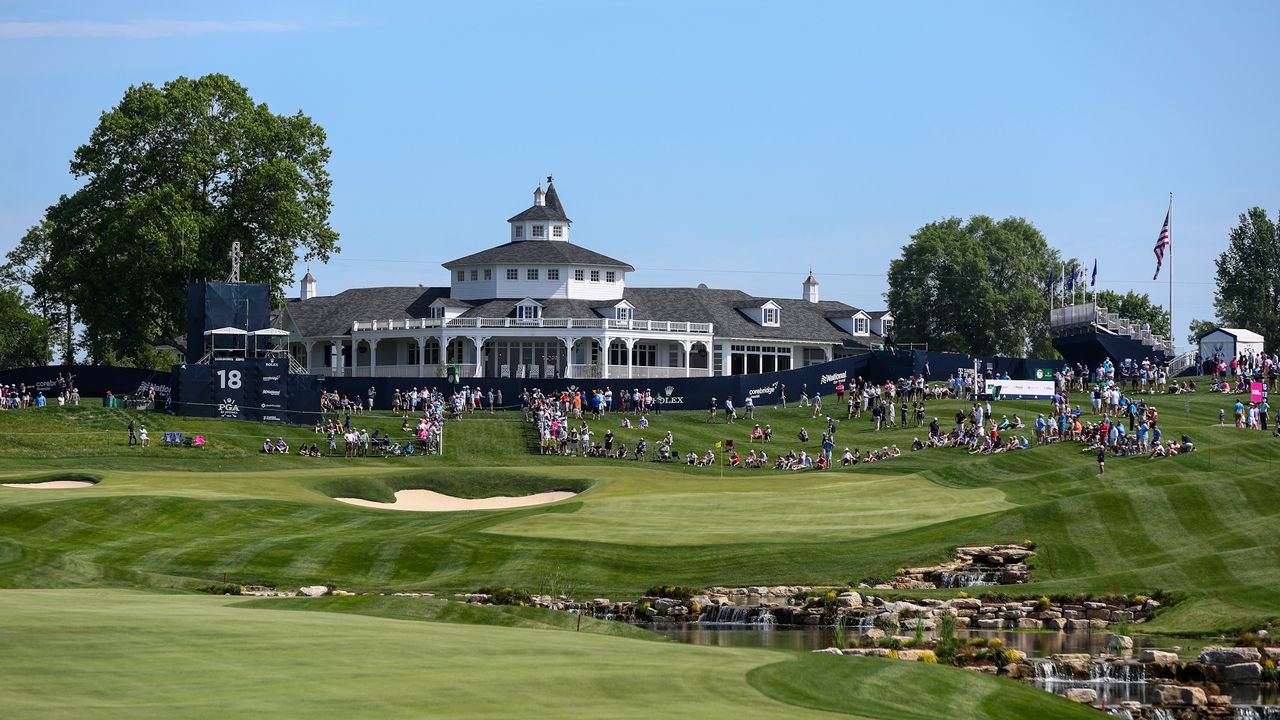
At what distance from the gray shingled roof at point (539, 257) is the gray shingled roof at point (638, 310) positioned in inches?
108

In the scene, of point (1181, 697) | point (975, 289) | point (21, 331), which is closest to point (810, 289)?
point (975, 289)

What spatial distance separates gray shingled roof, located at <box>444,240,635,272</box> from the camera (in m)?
108

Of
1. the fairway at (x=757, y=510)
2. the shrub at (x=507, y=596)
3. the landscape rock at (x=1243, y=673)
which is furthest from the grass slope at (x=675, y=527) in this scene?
the landscape rock at (x=1243, y=673)

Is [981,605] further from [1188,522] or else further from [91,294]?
[91,294]

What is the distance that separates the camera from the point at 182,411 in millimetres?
76312

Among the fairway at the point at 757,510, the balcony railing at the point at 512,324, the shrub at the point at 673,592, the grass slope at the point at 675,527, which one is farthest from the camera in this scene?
the balcony railing at the point at 512,324

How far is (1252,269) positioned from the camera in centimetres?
12925

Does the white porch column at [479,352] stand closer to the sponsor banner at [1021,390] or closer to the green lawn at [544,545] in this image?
the green lawn at [544,545]

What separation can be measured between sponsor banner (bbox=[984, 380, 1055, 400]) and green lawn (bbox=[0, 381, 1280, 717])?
2.64 meters

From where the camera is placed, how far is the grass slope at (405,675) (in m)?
17.6

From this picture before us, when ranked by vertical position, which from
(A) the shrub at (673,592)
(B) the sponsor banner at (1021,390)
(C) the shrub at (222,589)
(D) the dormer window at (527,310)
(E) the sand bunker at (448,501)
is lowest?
(A) the shrub at (673,592)

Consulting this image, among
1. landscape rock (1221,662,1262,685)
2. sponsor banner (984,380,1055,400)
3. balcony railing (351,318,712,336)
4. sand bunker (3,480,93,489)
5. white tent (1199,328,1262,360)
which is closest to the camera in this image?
landscape rock (1221,662,1262,685)

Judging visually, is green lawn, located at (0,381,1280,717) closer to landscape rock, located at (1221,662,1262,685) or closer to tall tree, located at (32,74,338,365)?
landscape rock, located at (1221,662,1262,685)

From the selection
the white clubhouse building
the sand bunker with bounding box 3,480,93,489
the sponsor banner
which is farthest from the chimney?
the sand bunker with bounding box 3,480,93,489
